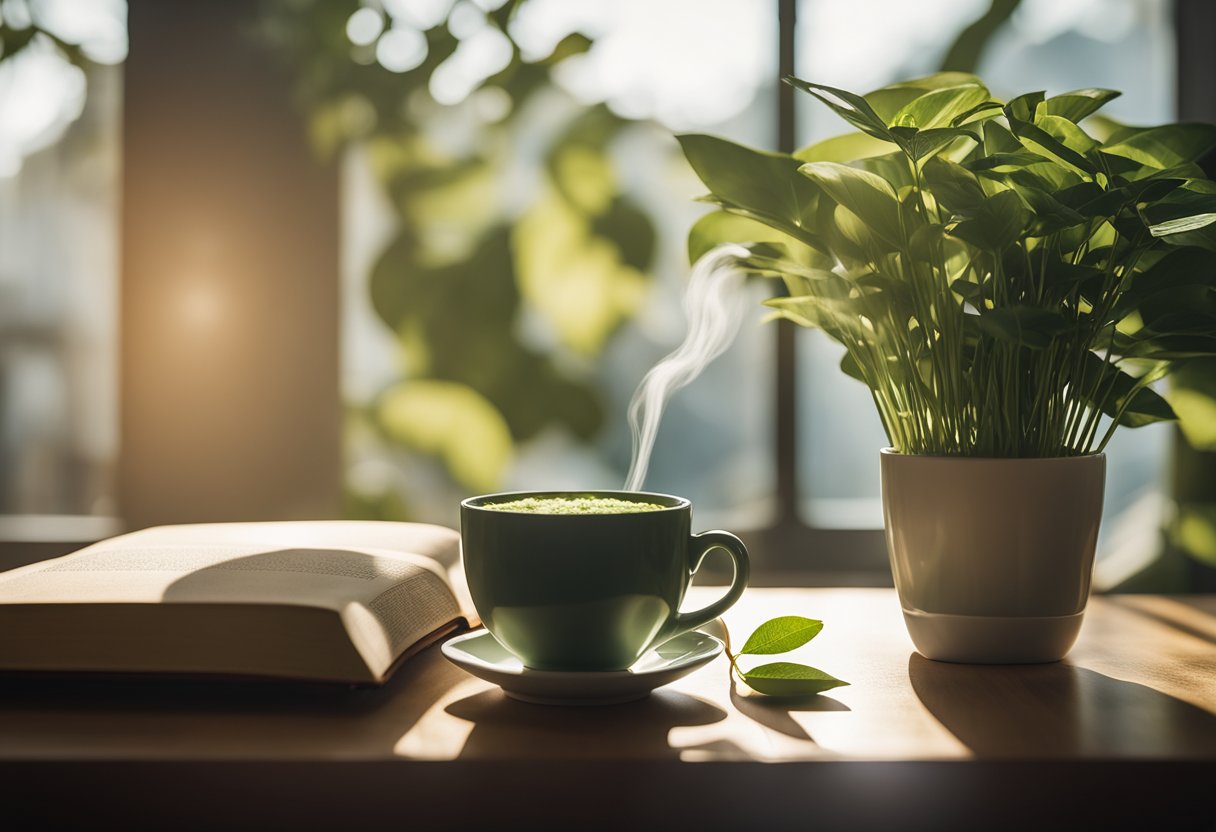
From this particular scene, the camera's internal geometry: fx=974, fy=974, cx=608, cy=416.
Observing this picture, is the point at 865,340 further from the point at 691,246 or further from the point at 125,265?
the point at 125,265

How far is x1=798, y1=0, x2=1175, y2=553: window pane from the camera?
4.75 feet

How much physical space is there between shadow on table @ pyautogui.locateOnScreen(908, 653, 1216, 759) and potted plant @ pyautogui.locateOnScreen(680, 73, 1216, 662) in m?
0.02

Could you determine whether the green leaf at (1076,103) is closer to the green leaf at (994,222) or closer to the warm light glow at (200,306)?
the green leaf at (994,222)

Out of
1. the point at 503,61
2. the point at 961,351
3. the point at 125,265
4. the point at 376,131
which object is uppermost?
the point at 503,61

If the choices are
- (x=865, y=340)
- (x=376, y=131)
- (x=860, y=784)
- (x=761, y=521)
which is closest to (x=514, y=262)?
(x=376, y=131)

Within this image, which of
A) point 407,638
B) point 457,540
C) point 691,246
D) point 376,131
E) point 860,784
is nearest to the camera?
point 860,784

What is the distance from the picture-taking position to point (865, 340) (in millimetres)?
624

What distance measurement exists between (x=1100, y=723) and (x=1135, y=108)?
130 cm

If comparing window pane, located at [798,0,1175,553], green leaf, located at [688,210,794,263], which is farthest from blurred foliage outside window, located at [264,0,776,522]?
green leaf, located at [688,210,794,263]

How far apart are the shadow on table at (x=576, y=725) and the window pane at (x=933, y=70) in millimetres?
998

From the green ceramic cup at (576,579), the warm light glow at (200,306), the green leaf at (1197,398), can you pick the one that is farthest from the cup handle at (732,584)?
the warm light glow at (200,306)

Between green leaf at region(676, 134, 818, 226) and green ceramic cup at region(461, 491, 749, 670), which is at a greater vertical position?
green leaf at region(676, 134, 818, 226)

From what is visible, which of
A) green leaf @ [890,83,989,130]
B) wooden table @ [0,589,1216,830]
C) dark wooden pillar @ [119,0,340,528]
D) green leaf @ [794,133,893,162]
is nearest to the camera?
wooden table @ [0,589,1216,830]

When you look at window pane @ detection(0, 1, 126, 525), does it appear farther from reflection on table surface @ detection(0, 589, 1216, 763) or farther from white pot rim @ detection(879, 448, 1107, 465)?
white pot rim @ detection(879, 448, 1107, 465)
